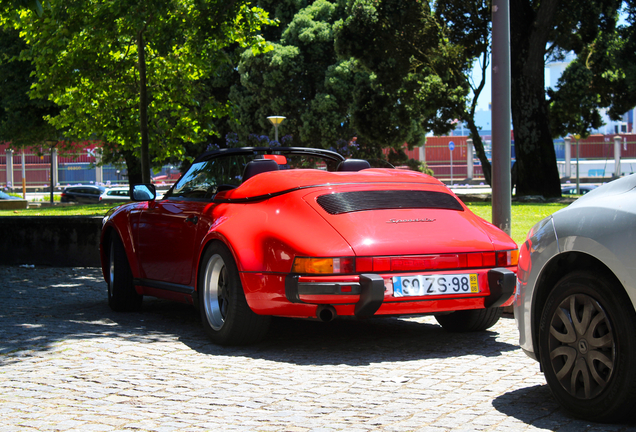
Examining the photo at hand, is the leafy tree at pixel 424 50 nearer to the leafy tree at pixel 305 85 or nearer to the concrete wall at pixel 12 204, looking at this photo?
the leafy tree at pixel 305 85

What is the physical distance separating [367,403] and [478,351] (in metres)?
1.60

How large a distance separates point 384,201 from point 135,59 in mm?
11216

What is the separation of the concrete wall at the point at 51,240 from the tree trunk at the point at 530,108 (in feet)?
50.3

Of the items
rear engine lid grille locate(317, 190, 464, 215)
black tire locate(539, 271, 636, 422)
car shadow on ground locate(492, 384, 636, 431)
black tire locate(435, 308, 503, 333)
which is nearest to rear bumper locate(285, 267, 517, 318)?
rear engine lid grille locate(317, 190, 464, 215)

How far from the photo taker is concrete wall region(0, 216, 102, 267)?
476 inches

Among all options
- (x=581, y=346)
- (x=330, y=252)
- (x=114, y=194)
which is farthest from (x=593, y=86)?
(x=581, y=346)

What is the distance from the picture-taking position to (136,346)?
5762 mm

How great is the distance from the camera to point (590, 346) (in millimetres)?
3531

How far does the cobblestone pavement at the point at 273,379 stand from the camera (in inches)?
148

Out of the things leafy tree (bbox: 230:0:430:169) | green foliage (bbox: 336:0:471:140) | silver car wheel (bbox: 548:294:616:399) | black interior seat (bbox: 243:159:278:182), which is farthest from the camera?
leafy tree (bbox: 230:0:430:169)

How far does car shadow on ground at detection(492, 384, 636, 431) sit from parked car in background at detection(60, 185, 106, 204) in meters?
46.7

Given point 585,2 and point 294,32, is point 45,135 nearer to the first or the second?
point 294,32

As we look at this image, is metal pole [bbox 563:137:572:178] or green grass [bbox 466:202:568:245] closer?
green grass [bbox 466:202:568:245]

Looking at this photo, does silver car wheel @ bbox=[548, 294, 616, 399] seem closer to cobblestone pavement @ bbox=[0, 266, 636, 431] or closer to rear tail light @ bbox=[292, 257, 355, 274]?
cobblestone pavement @ bbox=[0, 266, 636, 431]
